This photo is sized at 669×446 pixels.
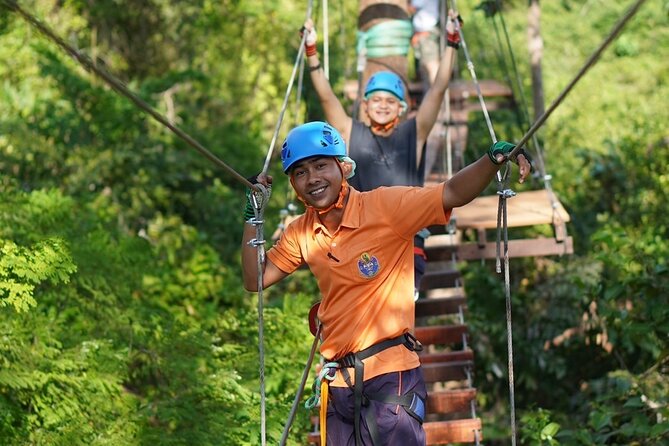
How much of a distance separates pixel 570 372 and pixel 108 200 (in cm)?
438

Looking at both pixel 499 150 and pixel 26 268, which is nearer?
pixel 499 150

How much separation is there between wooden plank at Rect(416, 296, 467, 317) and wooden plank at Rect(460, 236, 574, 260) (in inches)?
14.7

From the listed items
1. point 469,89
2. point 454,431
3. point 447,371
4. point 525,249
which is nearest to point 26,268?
point 454,431

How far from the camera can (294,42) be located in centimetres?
1323

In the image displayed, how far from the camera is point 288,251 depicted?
138 inches

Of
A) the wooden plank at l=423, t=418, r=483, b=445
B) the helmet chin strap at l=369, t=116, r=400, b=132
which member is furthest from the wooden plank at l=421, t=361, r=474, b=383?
the helmet chin strap at l=369, t=116, r=400, b=132

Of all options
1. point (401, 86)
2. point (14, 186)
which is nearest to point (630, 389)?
point (401, 86)

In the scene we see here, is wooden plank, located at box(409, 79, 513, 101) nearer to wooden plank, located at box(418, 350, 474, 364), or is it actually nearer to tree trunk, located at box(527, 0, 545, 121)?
tree trunk, located at box(527, 0, 545, 121)

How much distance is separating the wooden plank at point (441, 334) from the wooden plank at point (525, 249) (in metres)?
0.60

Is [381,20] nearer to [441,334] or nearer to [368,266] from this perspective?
[441,334]

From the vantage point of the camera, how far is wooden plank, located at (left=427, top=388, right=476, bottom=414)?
17.0 ft

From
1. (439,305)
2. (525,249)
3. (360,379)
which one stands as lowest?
(360,379)

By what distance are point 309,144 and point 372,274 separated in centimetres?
45

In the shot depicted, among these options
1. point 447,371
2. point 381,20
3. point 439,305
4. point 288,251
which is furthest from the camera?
point 381,20
